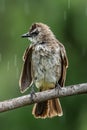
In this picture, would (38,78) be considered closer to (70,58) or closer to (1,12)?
(70,58)

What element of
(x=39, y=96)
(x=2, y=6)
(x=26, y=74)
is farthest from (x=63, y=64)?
(x=2, y=6)

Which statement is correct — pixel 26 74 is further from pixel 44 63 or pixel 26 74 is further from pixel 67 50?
pixel 67 50

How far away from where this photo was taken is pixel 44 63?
9.45 m

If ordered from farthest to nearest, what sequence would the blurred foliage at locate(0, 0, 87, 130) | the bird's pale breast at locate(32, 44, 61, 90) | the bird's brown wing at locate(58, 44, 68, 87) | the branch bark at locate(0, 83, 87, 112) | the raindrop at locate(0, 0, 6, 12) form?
the raindrop at locate(0, 0, 6, 12) < the blurred foliage at locate(0, 0, 87, 130) < the bird's brown wing at locate(58, 44, 68, 87) < the bird's pale breast at locate(32, 44, 61, 90) < the branch bark at locate(0, 83, 87, 112)

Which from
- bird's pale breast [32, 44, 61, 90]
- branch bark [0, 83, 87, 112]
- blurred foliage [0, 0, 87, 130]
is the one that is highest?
branch bark [0, 83, 87, 112]

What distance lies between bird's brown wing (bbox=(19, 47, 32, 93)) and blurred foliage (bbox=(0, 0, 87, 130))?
1467 millimetres

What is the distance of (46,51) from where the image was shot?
9.41 meters

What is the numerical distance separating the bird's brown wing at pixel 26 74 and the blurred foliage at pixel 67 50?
57.7 inches

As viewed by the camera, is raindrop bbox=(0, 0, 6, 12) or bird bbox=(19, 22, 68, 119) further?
raindrop bbox=(0, 0, 6, 12)

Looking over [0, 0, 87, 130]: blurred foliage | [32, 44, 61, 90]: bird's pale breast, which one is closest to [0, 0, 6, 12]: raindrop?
[0, 0, 87, 130]: blurred foliage

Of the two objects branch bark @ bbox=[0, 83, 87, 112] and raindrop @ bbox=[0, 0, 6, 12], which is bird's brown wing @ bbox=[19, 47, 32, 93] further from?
raindrop @ bbox=[0, 0, 6, 12]

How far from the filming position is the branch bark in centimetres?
812

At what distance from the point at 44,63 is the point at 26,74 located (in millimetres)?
347

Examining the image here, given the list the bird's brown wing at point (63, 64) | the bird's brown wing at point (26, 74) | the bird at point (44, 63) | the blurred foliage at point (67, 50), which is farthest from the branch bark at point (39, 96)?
the blurred foliage at point (67, 50)
